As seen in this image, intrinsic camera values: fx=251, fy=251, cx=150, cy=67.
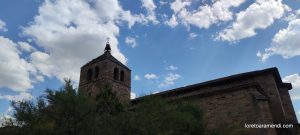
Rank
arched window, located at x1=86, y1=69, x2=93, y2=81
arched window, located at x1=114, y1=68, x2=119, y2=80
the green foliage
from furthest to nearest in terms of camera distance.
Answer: arched window, located at x1=86, y1=69, x2=93, y2=81
arched window, located at x1=114, y1=68, x2=119, y2=80
the green foliage

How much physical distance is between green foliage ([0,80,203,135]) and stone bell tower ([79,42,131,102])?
1099 centimetres

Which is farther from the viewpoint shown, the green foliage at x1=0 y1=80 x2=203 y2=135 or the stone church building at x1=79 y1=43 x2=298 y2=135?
the stone church building at x1=79 y1=43 x2=298 y2=135

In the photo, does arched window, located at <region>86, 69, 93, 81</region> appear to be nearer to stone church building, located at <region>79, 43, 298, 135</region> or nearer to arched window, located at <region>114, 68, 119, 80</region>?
arched window, located at <region>114, 68, 119, 80</region>

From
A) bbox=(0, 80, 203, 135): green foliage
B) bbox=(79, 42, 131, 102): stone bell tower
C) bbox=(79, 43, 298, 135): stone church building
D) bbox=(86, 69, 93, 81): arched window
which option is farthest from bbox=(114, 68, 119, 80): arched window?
bbox=(0, 80, 203, 135): green foliage

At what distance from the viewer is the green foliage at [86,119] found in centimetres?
970

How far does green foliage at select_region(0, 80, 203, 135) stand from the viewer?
9703mm

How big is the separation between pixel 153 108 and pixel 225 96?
602 centimetres

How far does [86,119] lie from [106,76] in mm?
12250

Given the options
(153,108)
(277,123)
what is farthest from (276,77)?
(153,108)

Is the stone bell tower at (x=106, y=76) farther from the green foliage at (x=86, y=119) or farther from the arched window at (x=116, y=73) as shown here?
the green foliage at (x=86, y=119)

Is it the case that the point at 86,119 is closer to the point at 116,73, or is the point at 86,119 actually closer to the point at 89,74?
the point at 116,73

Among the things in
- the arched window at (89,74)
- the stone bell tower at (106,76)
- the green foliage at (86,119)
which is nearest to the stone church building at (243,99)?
the green foliage at (86,119)

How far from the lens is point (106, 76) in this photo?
2253cm

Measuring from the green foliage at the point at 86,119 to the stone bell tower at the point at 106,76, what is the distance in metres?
11.0
